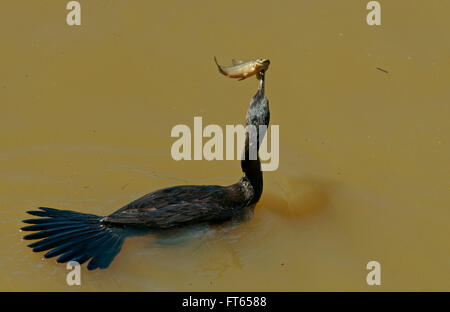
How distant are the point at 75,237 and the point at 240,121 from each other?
2.54 metres

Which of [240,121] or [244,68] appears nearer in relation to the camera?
[244,68]

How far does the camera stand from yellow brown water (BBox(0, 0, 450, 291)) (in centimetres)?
575

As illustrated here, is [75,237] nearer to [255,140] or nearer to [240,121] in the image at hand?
[255,140]

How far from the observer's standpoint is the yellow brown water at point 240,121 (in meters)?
5.75

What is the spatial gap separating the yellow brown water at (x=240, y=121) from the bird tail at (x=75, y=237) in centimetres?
10

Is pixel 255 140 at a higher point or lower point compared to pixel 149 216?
higher

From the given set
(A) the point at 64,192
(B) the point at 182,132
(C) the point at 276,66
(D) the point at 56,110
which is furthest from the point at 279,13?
(A) the point at 64,192

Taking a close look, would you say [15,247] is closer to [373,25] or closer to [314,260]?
[314,260]

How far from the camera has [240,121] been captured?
7.52 m

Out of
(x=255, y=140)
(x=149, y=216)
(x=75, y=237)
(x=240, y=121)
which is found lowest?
(x=75, y=237)

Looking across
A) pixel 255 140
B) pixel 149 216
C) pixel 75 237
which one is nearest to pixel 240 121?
pixel 255 140

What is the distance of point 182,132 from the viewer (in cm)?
→ 738

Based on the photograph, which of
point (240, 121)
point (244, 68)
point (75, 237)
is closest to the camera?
point (75, 237)

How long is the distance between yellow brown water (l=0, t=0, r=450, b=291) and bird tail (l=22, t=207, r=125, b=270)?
103 mm
